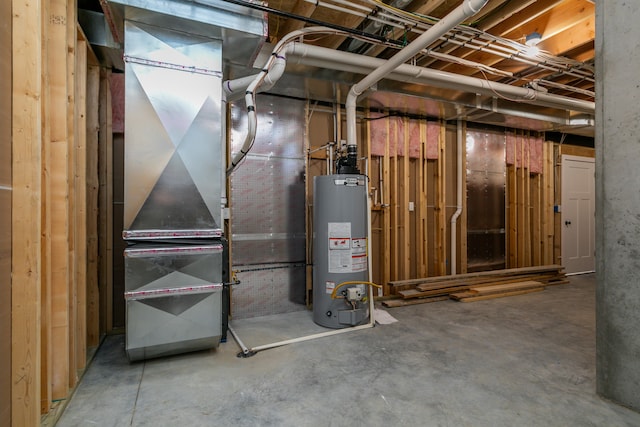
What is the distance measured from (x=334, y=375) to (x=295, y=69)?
8.04ft

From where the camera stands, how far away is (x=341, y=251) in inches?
125

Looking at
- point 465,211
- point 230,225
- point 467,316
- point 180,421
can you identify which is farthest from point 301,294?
point 465,211

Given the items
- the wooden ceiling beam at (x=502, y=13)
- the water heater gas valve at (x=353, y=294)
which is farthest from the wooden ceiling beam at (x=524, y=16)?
the water heater gas valve at (x=353, y=294)

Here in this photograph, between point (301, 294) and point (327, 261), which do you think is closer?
point (327, 261)

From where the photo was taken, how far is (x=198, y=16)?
2.12 metres

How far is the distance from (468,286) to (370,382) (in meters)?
2.71

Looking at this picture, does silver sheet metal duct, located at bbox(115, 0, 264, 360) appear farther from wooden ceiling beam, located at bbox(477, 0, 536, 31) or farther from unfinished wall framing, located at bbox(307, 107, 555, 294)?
wooden ceiling beam, located at bbox(477, 0, 536, 31)

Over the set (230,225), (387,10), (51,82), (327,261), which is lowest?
(327,261)

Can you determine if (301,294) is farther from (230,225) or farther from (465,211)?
(465,211)

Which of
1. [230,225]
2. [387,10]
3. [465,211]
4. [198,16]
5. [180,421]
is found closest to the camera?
[180,421]

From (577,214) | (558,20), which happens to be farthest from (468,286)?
(577,214)

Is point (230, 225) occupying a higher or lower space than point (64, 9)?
lower

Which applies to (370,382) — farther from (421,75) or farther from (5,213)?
(421,75)

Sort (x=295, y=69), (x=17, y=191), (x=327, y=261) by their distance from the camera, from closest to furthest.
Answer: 1. (x=17, y=191)
2. (x=295, y=69)
3. (x=327, y=261)
